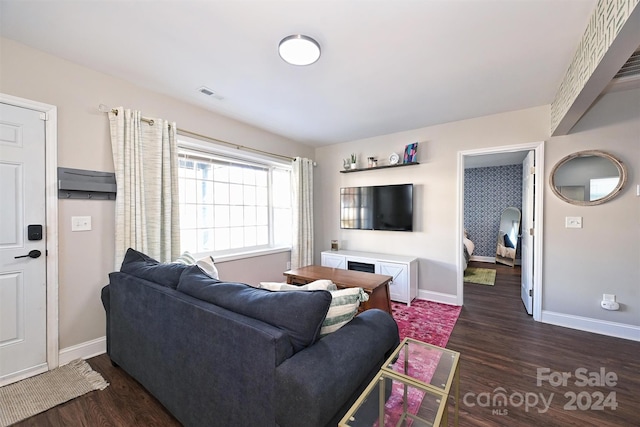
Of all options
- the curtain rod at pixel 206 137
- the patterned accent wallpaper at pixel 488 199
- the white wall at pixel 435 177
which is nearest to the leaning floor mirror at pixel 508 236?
the patterned accent wallpaper at pixel 488 199

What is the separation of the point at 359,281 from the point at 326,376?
71.0 inches

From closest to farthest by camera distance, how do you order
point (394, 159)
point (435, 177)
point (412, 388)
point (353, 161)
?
point (412, 388) → point (435, 177) → point (394, 159) → point (353, 161)

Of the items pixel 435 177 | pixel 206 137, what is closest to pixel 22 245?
pixel 206 137

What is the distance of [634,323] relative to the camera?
2475mm

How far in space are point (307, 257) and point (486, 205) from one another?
193 inches

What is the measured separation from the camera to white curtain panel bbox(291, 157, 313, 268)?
4.20 m

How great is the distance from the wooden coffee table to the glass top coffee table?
105 centimetres

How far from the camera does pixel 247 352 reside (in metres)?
1.08

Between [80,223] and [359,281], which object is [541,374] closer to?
[359,281]

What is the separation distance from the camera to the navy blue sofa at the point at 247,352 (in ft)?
3.20

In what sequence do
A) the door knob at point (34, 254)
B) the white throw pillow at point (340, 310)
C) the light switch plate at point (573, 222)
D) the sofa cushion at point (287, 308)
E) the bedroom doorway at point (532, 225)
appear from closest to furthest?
the sofa cushion at point (287, 308), the white throw pillow at point (340, 310), the door knob at point (34, 254), the light switch plate at point (573, 222), the bedroom doorway at point (532, 225)

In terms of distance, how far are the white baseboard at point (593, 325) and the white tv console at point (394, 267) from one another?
1.43 meters

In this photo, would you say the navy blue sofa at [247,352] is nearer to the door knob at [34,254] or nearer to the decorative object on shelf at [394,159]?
the door knob at [34,254]

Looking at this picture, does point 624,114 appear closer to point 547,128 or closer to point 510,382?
point 547,128
